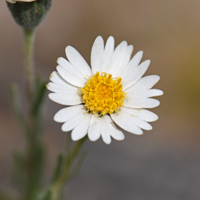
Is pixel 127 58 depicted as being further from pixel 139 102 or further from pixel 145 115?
pixel 145 115

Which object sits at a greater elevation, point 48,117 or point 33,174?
point 48,117

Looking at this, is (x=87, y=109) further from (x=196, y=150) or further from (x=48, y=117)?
(x=196, y=150)

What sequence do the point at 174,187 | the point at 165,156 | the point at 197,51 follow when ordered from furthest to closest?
the point at 197,51 < the point at 165,156 < the point at 174,187

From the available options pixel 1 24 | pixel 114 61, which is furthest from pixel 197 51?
pixel 114 61

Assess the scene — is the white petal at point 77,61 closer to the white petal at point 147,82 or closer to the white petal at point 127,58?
the white petal at point 127,58

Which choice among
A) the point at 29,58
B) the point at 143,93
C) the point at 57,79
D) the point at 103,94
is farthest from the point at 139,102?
the point at 29,58

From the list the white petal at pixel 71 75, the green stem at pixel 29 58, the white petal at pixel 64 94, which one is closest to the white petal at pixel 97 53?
the white petal at pixel 71 75
